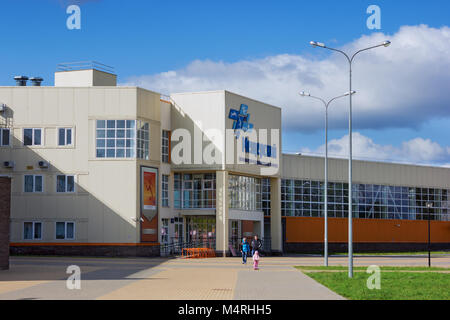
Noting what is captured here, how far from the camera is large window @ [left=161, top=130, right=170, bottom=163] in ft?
171

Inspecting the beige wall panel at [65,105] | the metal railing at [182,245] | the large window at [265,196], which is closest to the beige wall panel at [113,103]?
the beige wall panel at [65,105]

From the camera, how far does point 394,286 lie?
2428 centimetres

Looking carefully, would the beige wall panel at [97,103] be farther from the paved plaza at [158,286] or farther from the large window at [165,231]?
the paved plaza at [158,286]

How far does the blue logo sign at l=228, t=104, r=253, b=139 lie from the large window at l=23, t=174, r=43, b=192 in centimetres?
1401

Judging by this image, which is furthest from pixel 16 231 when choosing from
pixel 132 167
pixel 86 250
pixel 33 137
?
pixel 132 167

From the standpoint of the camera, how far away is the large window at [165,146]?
5212 centimetres

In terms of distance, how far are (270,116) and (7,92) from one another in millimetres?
20216

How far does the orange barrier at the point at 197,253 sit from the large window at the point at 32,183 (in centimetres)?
1077

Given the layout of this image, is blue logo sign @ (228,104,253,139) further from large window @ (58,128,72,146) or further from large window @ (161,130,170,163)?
large window @ (58,128,72,146)

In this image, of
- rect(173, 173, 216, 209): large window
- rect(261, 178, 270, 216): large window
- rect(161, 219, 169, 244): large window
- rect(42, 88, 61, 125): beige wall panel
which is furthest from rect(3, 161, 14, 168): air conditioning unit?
rect(261, 178, 270, 216): large window

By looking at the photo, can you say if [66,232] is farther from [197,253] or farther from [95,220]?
[197,253]

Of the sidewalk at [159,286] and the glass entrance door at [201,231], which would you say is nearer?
the sidewalk at [159,286]
